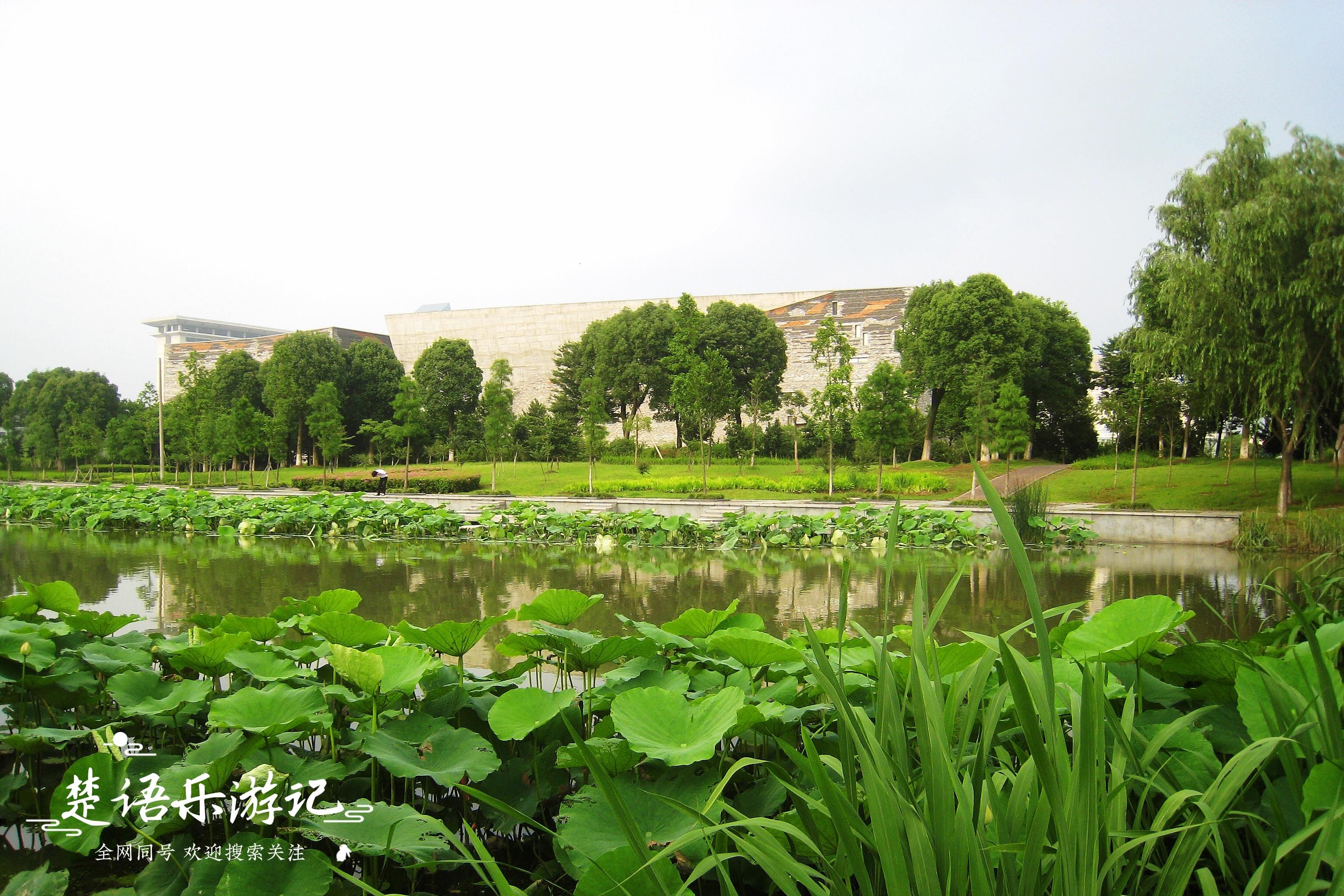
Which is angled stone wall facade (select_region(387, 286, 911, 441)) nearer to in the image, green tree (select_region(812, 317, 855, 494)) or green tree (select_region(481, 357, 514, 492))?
green tree (select_region(812, 317, 855, 494))

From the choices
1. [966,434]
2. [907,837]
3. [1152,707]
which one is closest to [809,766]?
[907,837]

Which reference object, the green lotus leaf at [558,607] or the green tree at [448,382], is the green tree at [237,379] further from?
the green lotus leaf at [558,607]

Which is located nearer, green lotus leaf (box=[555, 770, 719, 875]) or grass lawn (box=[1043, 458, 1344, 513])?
green lotus leaf (box=[555, 770, 719, 875])

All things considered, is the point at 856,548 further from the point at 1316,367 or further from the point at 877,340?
the point at 877,340

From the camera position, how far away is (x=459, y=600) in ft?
19.3

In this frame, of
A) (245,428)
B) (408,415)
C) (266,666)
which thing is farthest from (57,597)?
(245,428)

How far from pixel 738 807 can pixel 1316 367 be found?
15285mm

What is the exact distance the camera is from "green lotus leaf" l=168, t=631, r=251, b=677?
1.87 metres

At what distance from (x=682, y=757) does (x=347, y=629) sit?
1.08m

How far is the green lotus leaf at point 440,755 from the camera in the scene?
1.39 meters

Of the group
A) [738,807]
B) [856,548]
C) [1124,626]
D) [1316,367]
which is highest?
[1316,367]

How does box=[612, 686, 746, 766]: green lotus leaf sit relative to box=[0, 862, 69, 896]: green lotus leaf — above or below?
above

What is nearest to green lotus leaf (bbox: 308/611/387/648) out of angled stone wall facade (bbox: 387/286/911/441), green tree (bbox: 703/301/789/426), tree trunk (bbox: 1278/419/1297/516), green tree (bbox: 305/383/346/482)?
tree trunk (bbox: 1278/419/1297/516)

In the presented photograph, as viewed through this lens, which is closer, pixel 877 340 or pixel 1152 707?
pixel 1152 707
